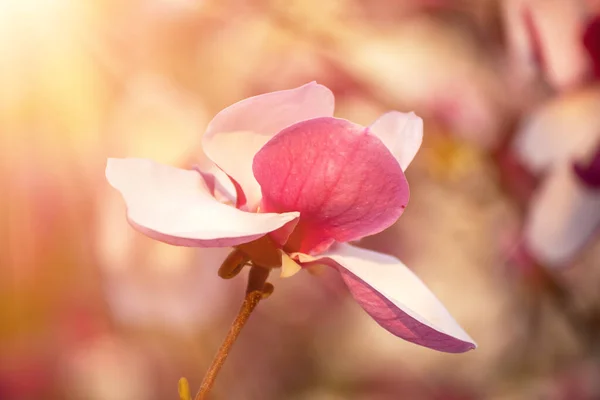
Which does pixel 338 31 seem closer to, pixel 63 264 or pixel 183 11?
pixel 183 11

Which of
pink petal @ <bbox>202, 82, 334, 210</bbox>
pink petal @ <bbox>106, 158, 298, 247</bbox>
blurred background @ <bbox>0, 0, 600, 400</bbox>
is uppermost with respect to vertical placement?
pink petal @ <bbox>202, 82, 334, 210</bbox>

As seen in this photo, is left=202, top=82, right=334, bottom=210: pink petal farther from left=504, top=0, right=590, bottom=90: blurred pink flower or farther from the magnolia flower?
left=504, top=0, right=590, bottom=90: blurred pink flower

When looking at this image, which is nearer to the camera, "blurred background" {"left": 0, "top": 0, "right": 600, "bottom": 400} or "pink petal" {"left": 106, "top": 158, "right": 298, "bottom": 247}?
"pink petal" {"left": 106, "top": 158, "right": 298, "bottom": 247}

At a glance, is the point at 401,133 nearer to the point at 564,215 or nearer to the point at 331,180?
the point at 331,180

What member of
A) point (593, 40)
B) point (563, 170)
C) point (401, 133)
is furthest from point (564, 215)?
point (401, 133)

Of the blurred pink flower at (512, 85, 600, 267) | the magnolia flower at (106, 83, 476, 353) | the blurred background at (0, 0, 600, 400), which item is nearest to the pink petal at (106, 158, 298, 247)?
the magnolia flower at (106, 83, 476, 353)

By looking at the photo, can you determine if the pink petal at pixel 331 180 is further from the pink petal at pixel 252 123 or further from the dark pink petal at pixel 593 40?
the dark pink petal at pixel 593 40

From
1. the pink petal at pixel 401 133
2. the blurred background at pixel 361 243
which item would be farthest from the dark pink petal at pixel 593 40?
the pink petal at pixel 401 133
